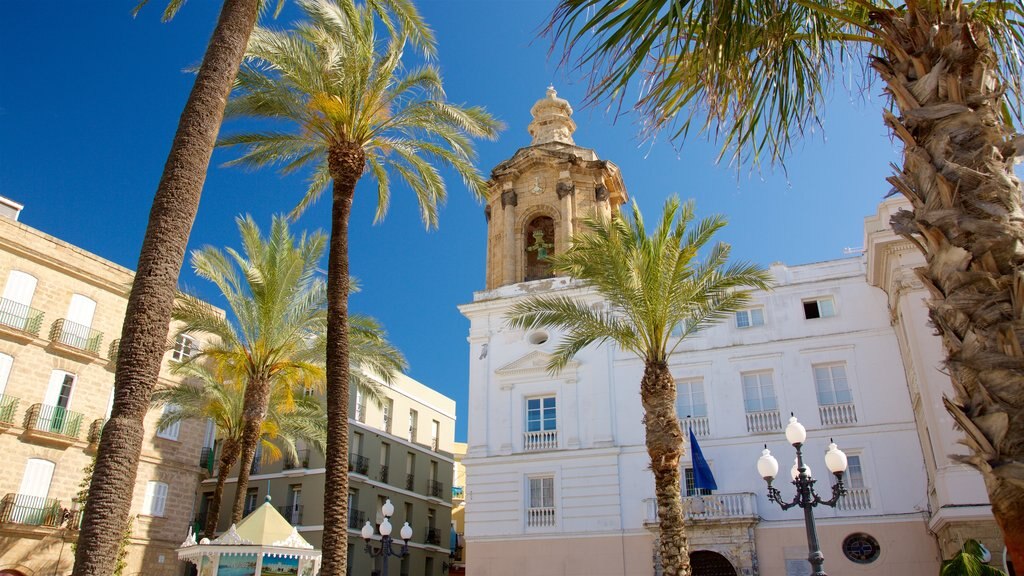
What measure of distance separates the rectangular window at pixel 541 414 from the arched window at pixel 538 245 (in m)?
6.24

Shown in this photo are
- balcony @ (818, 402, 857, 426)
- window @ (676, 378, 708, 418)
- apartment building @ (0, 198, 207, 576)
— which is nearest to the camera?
balcony @ (818, 402, 857, 426)

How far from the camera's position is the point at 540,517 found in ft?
87.7

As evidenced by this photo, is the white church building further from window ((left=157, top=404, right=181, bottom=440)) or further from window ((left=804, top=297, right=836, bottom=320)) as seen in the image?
window ((left=157, top=404, right=181, bottom=440))

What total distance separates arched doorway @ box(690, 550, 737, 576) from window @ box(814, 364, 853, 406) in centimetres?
580

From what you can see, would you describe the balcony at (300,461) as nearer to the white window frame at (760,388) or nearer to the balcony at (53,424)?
the balcony at (53,424)

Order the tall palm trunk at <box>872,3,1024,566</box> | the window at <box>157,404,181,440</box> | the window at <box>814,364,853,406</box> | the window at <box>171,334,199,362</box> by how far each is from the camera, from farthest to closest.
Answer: the window at <box>171,334,199,362</box>
the window at <box>157,404,181,440</box>
the window at <box>814,364,853,406</box>
the tall palm trunk at <box>872,3,1024,566</box>

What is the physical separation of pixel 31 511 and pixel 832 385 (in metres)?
26.1

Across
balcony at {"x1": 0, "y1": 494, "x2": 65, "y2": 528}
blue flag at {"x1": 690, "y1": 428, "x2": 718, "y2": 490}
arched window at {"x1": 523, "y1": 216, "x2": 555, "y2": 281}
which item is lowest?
balcony at {"x1": 0, "y1": 494, "x2": 65, "y2": 528}

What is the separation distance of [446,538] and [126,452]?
36.1 meters

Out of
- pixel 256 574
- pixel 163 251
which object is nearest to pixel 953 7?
pixel 163 251

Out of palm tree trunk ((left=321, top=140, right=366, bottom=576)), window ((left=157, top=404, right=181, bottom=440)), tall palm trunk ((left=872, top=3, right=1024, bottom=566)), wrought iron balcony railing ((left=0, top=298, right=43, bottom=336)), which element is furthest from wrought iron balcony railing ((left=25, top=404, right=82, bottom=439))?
tall palm trunk ((left=872, top=3, right=1024, bottom=566))

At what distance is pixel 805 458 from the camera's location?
2458 cm

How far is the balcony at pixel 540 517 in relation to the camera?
2653 cm

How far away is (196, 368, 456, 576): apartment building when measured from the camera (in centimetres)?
3575
